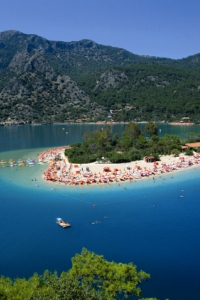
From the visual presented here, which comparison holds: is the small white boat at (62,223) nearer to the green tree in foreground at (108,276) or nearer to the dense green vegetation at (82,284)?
the dense green vegetation at (82,284)

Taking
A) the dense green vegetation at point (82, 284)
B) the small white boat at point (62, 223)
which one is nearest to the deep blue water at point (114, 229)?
the small white boat at point (62, 223)

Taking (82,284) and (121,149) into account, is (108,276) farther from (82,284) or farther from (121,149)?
(121,149)

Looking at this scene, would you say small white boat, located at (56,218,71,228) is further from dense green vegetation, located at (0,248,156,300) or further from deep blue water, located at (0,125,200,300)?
dense green vegetation, located at (0,248,156,300)

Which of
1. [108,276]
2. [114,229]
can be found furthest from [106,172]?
[108,276]

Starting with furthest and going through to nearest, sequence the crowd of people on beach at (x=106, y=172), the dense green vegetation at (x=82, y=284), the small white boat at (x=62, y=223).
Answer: the crowd of people on beach at (x=106, y=172) < the small white boat at (x=62, y=223) < the dense green vegetation at (x=82, y=284)

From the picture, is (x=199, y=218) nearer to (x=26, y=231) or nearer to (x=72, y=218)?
(x=72, y=218)

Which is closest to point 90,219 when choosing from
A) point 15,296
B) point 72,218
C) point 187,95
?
point 72,218
